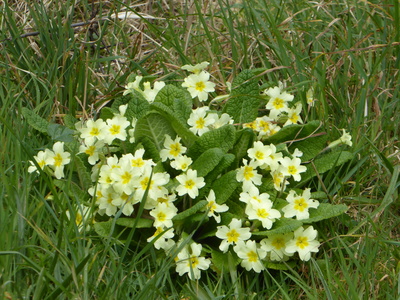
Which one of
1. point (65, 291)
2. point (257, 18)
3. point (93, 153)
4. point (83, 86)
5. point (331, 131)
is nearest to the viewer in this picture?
point (65, 291)

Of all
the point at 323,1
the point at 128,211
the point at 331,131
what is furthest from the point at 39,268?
the point at 323,1

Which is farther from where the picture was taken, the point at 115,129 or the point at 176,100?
the point at 176,100

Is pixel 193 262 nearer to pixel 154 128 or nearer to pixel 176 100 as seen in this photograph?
pixel 154 128

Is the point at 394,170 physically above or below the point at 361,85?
below

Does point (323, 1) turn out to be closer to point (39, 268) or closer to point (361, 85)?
point (361, 85)

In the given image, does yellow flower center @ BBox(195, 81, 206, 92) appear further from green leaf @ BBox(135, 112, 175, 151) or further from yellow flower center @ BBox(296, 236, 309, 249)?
yellow flower center @ BBox(296, 236, 309, 249)

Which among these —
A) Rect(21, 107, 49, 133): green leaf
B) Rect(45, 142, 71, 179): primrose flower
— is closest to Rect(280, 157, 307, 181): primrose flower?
Rect(45, 142, 71, 179): primrose flower

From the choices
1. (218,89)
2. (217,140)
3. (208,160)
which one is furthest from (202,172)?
(218,89)
